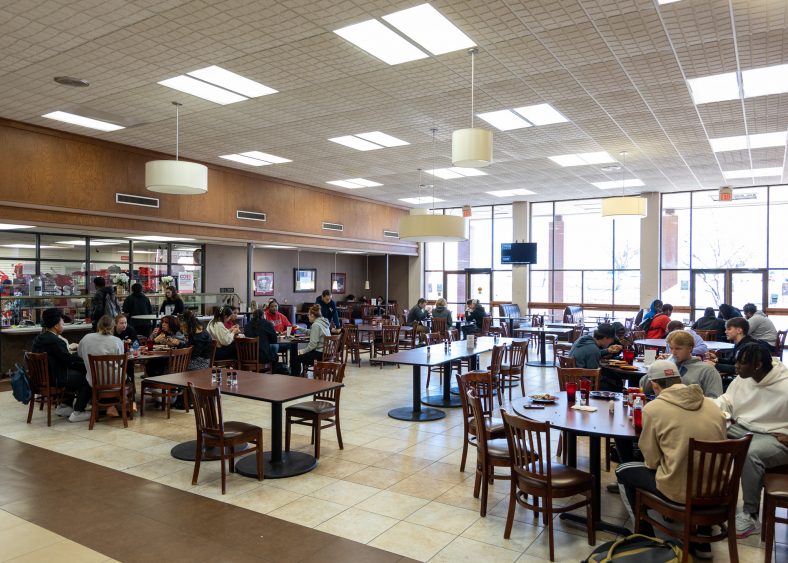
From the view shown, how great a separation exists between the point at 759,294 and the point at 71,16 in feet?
47.7

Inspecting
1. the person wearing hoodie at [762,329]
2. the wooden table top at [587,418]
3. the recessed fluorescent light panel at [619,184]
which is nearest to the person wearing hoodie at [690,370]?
the wooden table top at [587,418]

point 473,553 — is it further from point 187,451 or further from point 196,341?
point 196,341

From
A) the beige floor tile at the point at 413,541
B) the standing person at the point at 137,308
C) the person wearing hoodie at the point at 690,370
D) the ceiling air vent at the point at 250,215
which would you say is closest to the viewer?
the beige floor tile at the point at 413,541

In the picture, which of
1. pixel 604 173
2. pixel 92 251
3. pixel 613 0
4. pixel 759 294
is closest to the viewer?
pixel 613 0

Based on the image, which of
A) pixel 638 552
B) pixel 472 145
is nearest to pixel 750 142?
pixel 472 145

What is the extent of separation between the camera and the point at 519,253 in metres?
14.7

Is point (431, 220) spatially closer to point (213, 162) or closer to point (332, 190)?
→ point (213, 162)

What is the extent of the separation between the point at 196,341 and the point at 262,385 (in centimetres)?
269

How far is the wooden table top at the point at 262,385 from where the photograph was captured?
4.58 meters

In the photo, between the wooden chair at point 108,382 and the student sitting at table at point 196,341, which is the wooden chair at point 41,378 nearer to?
the wooden chair at point 108,382

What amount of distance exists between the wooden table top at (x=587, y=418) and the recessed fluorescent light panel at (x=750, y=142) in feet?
21.1

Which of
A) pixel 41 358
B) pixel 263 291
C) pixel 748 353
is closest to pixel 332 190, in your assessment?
pixel 263 291

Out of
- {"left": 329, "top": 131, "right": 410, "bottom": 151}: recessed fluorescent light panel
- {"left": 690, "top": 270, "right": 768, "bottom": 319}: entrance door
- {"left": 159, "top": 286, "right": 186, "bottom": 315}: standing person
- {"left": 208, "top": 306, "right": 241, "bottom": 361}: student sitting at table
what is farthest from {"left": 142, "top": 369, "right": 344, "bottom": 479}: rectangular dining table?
{"left": 690, "top": 270, "right": 768, "bottom": 319}: entrance door

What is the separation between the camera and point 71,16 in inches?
188
